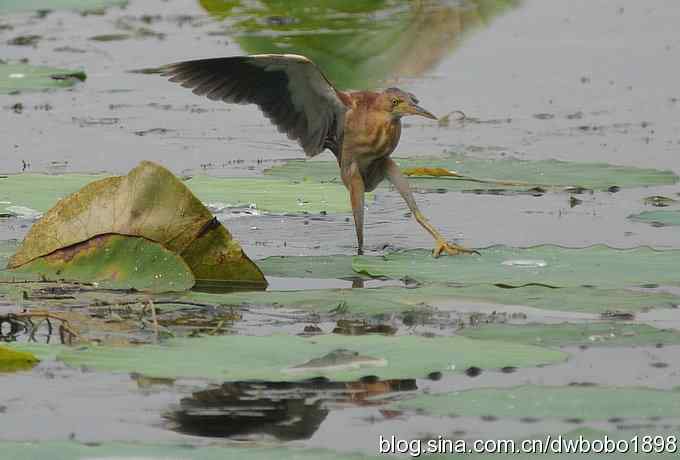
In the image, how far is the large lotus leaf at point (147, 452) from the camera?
393 centimetres

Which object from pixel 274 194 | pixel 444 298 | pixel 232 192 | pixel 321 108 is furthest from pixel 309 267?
pixel 232 192

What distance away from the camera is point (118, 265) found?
239 inches

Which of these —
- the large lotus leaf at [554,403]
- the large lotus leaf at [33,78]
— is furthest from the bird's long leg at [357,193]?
the large lotus leaf at [33,78]

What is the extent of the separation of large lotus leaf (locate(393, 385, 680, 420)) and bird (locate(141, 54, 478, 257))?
2459 millimetres

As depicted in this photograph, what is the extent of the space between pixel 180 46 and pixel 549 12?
4.22 metres

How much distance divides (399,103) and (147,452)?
10.9 ft

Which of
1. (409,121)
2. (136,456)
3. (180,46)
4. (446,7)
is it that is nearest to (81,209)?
(136,456)

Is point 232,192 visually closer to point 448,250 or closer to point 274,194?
point 274,194

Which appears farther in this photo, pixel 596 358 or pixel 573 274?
pixel 573 274

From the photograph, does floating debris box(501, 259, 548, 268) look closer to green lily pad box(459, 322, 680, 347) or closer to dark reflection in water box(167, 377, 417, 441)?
green lily pad box(459, 322, 680, 347)

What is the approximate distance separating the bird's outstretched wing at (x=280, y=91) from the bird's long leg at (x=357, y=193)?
0.54ft

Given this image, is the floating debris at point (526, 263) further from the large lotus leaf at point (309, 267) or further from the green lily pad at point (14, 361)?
the green lily pad at point (14, 361)

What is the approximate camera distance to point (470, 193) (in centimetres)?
845

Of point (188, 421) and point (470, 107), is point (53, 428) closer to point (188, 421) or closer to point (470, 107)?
point (188, 421)
